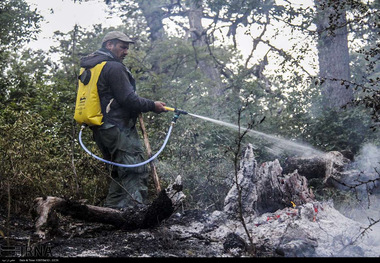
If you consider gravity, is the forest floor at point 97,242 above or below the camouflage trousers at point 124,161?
below

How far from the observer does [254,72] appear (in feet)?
42.5

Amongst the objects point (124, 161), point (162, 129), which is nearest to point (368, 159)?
point (162, 129)

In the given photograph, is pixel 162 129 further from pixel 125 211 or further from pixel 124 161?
pixel 125 211

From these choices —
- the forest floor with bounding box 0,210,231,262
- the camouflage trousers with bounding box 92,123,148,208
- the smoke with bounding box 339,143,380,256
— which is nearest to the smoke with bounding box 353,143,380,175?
the smoke with bounding box 339,143,380,256

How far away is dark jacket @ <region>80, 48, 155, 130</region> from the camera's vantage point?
194 inches

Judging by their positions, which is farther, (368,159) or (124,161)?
(368,159)

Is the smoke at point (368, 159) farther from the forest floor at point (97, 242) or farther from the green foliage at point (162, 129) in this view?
the forest floor at point (97, 242)

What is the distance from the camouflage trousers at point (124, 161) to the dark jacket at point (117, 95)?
13cm

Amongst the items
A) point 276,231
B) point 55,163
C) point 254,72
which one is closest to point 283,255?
point 276,231

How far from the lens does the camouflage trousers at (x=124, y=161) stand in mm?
4949

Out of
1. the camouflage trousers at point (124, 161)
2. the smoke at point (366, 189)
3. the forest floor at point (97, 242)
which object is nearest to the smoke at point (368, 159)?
the smoke at point (366, 189)

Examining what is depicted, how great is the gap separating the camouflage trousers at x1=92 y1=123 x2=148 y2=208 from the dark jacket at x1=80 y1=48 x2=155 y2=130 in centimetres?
13

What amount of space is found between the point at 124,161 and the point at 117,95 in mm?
821

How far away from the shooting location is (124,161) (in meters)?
4.94
